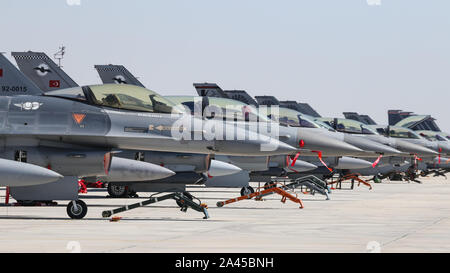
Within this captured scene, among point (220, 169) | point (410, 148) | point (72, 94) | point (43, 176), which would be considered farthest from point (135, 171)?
point (410, 148)

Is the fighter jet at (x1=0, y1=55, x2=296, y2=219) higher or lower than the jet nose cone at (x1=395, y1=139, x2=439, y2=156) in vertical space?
higher

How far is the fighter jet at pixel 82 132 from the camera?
613 inches

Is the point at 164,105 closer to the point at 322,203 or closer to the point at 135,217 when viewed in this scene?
the point at 135,217

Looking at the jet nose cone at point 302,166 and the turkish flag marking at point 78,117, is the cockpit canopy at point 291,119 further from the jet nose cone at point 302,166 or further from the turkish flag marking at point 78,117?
the turkish flag marking at point 78,117

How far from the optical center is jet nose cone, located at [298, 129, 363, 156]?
78.4 feet

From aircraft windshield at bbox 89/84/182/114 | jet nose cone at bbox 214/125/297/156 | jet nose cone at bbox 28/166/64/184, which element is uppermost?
aircraft windshield at bbox 89/84/182/114

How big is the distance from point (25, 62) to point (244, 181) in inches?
295

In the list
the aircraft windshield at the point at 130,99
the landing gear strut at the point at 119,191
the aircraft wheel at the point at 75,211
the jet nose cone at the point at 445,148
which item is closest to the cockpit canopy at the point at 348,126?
the landing gear strut at the point at 119,191

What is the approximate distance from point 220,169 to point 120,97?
23.9ft


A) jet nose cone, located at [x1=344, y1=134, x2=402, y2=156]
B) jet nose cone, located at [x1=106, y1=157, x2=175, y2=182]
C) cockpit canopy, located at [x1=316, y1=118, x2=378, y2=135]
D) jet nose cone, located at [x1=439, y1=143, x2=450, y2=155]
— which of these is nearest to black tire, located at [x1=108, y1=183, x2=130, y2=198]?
jet nose cone, located at [x1=106, y1=157, x2=175, y2=182]

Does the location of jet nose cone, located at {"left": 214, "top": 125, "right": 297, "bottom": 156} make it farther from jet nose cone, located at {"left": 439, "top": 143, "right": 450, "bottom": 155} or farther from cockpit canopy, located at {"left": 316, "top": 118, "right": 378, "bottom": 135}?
jet nose cone, located at {"left": 439, "top": 143, "right": 450, "bottom": 155}

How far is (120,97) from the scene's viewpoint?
54.1ft

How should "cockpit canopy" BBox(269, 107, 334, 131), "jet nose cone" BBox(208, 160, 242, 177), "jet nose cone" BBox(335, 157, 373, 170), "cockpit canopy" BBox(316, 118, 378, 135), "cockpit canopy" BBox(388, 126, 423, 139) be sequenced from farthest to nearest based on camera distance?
1. "cockpit canopy" BBox(388, 126, 423, 139)
2. "jet nose cone" BBox(335, 157, 373, 170)
3. "cockpit canopy" BBox(316, 118, 378, 135)
4. "cockpit canopy" BBox(269, 107, 334, 131)
5. "jet nose cone" BBox(208, 160, 242, 177)

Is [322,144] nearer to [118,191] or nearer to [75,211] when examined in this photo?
[118,191]
